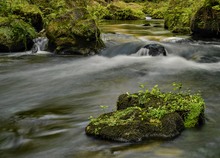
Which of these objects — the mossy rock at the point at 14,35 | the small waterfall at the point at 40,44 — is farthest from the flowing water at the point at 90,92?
the mossy rock at the point at 14,35

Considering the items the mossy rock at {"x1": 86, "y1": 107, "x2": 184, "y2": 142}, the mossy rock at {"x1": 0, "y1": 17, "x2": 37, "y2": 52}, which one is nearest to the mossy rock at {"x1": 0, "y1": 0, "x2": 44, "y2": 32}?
the mossy rock at {"x1": 0, "y1": 17, "x2": 37, "y2": 52}

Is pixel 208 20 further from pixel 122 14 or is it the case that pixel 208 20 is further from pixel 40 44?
pixel 122 14

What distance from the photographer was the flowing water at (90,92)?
17.0 feet

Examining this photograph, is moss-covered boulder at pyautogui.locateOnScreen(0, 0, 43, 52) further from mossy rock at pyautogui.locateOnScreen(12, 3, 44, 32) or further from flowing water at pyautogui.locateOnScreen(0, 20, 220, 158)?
flowing water at pyautogui.locateOnScreen(0, 20, 220, 158)

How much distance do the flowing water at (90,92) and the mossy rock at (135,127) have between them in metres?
0.12

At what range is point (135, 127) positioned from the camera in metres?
5.36

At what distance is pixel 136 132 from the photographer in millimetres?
5305

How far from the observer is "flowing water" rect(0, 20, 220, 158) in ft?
17.0

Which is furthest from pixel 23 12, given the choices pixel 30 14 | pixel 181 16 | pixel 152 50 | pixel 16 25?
pixel 181 16

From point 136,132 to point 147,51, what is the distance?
8.99 metres

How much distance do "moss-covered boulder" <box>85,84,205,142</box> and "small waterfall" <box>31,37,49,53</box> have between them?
10041 mm

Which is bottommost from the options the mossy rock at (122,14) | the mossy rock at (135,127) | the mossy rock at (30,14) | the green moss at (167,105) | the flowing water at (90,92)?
the flowing water at (90,92)

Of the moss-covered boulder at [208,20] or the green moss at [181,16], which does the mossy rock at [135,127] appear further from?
the green moss at [181,16]

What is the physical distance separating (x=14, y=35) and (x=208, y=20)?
28.8 feet
